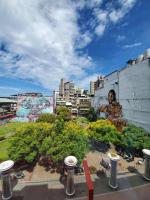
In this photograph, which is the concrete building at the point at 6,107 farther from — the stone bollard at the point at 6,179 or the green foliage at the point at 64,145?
the stone bollard at the point at 6,179

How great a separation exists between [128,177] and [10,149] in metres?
9.97

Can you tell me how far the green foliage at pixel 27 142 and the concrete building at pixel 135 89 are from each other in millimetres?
13593

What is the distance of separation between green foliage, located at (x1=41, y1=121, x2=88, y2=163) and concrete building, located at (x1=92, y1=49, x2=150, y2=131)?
11524mm

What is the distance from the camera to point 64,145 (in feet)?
43.1

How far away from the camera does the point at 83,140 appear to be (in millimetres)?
14641

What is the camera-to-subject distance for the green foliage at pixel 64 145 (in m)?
12.9

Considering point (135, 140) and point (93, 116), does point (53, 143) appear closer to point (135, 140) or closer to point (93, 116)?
point (135, 140)

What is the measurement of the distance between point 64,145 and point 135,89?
15.9m

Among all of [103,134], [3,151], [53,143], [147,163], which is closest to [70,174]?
[53,143]

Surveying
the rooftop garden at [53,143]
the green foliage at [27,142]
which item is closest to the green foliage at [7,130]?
the rooftop garden at [53,143]

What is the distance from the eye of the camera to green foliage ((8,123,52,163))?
1340cm

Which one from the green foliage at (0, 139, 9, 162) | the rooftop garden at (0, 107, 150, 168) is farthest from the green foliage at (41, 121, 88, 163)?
the green foliage at (0, 139, 9, 162)

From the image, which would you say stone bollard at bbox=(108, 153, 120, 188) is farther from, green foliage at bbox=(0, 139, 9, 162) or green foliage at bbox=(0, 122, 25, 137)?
green foliage at bbox=(0, 122, 25, 137)

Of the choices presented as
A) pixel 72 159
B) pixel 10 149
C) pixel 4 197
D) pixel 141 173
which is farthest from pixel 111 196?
pixel 10 149
